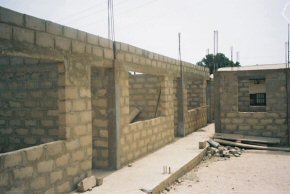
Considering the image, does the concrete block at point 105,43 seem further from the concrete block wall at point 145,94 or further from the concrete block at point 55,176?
the concrete block wall at point 145,94

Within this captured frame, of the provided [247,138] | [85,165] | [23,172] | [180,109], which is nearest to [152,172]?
[85,165]

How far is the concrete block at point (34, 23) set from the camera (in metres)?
4.39

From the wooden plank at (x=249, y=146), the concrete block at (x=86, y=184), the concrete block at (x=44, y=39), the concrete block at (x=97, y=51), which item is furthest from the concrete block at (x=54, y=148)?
the wooden plank at (x=249, y=146)

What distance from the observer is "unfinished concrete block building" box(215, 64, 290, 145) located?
10688 millimetres

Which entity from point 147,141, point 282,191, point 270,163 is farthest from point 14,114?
point 270,163

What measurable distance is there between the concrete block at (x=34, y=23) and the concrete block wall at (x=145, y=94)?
6.66 metres

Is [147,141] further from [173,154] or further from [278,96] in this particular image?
[278,96]

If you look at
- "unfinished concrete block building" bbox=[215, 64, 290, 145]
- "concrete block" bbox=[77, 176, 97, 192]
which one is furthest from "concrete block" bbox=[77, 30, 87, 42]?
"unfinished concrete block building" bbox=[215, 64, 290, 145]

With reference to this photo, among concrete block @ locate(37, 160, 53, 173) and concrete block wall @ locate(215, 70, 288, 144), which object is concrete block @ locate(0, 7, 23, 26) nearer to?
concrete block @ locate(37, 160, 53, 173)

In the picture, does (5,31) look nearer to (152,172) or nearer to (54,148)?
(54,148)

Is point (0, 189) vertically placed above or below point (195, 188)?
above

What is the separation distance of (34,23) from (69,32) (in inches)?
34.1

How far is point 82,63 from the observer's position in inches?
221

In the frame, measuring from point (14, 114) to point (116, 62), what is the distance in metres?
2.48
